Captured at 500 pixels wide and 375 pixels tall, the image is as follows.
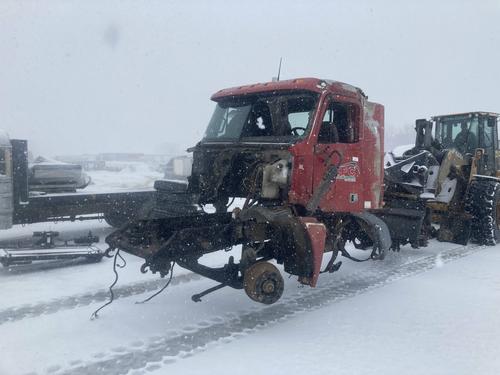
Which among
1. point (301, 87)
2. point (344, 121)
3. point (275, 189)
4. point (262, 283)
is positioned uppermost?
point (301, 87)

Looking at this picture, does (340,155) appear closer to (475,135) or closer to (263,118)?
(263,118)

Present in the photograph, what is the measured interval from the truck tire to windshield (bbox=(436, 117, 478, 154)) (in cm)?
146

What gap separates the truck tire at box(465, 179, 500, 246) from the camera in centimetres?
852

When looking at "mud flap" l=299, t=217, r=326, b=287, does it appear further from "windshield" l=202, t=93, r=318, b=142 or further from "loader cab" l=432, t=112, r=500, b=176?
"loader cab" l=432, t=112, r=500, b=176

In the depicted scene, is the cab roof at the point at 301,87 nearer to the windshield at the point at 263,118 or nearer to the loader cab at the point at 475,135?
the windshield at the point at 263,118

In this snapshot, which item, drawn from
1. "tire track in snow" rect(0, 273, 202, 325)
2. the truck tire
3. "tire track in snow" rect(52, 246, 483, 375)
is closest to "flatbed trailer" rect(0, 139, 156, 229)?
"tire track in snow" rect(0, 273, 202, 325)

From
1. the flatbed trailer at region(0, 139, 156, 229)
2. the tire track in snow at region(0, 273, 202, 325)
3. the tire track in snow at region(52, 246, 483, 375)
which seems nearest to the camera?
the tire track in snow at region(52, 246, 483, 375)

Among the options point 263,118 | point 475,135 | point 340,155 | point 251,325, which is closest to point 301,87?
point 263,118

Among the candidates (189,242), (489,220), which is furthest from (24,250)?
(489,220)

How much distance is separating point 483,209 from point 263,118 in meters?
5.31

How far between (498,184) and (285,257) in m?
6.24

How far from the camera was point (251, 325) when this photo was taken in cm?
457

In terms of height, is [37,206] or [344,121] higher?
[344,121]

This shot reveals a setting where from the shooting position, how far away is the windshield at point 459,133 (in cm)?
995
